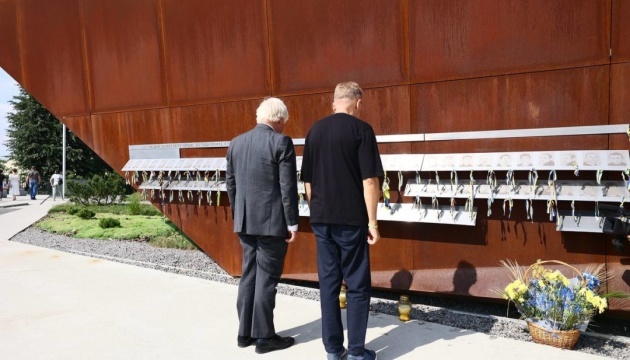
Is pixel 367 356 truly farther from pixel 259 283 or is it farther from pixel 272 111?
pixel 272 111

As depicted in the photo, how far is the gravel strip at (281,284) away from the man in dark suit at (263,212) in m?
1.35

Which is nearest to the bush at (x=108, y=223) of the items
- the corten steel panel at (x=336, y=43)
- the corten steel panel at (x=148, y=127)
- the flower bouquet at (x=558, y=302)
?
the corten steel panel at (x=148, y=127)

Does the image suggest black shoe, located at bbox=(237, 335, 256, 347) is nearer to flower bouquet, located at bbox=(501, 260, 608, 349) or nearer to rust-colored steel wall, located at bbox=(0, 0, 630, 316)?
rust-colored steel wall, located at bbox=(0, 0, 630, 316)

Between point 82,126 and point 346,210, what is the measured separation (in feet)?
17.8

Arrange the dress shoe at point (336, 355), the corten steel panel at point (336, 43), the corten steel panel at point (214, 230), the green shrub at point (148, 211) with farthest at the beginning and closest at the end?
the green shrub at point (148, 211)
the corten steel panel at point (214, 230)
the corten steel panel at point (336, 43)
the dress shoe at point (336, 355)

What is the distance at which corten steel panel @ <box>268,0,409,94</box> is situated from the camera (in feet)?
15.2

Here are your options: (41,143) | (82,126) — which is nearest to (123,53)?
(82,126)

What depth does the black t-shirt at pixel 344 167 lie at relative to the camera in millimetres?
3268

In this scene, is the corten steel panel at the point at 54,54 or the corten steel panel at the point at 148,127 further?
the corten steel panel at the point at 54,54

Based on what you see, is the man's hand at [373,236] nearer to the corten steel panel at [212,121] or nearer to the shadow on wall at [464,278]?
the shadow on wall at [464,278]

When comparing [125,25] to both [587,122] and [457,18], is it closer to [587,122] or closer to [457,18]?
[457,18]

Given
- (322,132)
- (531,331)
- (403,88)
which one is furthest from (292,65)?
(531,331)

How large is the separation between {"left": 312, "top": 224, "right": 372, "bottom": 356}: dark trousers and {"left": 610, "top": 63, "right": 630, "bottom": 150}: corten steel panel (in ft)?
6.77

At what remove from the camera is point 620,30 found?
3.71 metres
